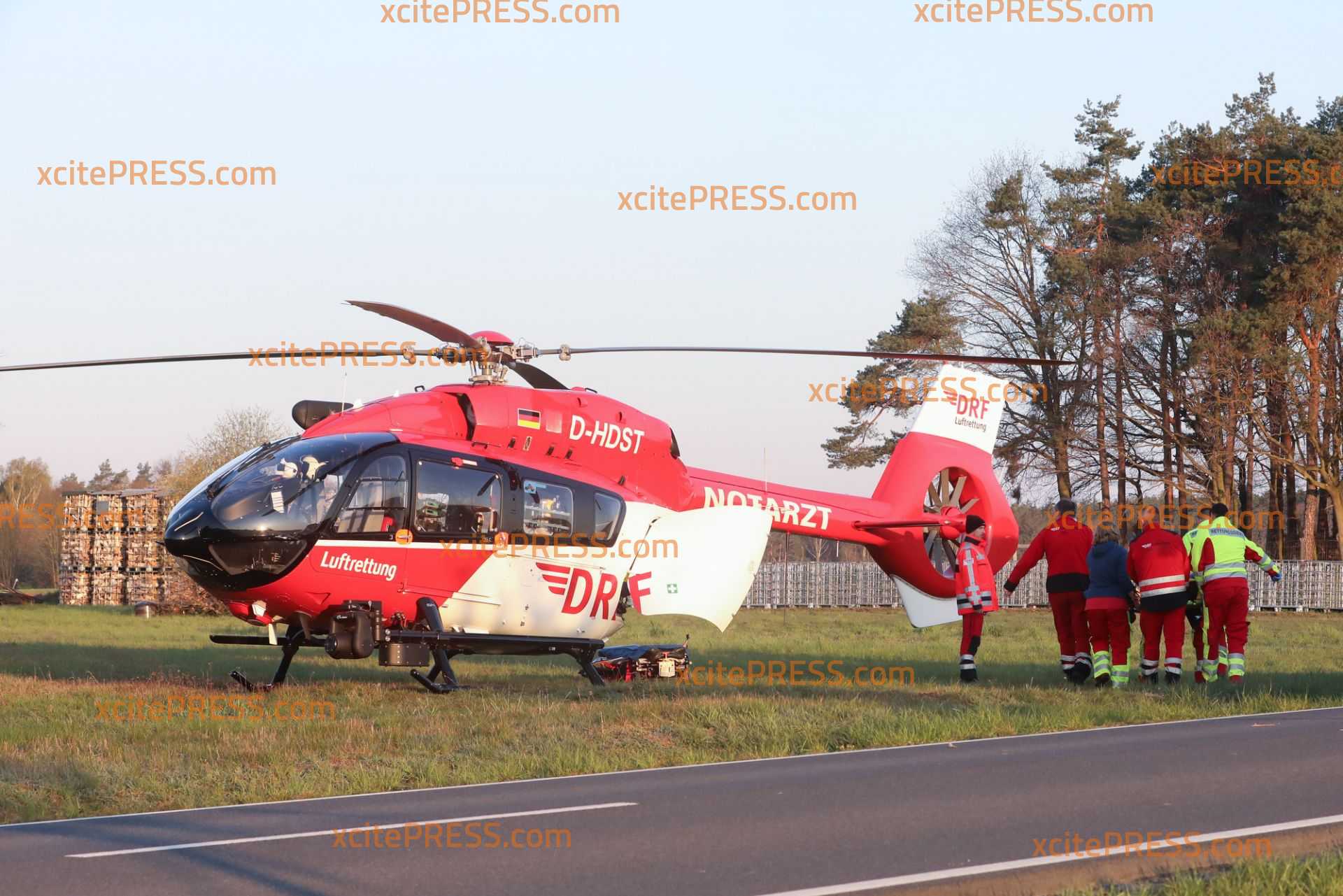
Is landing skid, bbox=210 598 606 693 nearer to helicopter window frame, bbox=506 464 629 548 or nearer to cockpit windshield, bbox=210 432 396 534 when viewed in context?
helicopter window frame, bbox=506 464 629 548

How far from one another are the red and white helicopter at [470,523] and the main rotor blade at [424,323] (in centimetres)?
3

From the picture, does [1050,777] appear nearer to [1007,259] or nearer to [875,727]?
[875,727]

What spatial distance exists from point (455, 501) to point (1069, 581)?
25.2ft

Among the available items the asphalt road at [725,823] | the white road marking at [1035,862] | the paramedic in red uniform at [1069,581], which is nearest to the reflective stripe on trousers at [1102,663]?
the paramedic in red uniform at [1069,581]

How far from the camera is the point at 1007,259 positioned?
53.2 m

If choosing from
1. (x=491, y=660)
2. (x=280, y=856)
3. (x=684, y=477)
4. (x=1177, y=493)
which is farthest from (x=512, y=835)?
(x=1177, y=493)

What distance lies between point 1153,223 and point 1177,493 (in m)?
9.57

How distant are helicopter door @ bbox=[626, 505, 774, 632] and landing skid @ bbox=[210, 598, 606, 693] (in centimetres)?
99

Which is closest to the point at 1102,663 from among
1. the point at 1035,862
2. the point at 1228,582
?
the point at 1228,582

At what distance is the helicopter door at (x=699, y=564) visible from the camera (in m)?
17.0

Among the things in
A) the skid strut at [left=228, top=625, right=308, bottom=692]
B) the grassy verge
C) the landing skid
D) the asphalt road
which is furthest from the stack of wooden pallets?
the grassy verge

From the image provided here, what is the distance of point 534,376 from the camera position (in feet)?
57.1

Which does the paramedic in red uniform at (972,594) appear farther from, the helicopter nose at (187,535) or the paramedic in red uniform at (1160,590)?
the helicopter nose at (187,535)

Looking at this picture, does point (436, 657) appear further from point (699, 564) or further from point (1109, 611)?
point (1109, 611)
